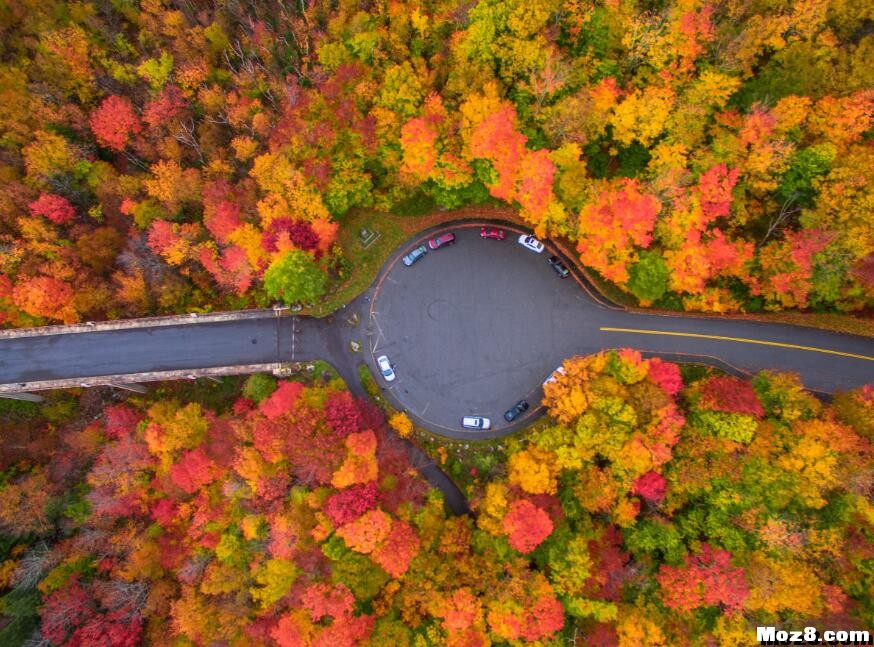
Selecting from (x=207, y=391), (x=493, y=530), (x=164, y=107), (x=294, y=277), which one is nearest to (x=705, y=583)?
(x=493, y=530)

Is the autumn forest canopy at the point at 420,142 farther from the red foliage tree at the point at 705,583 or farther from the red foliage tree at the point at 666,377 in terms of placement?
the red foliage tree at the point at 705,583

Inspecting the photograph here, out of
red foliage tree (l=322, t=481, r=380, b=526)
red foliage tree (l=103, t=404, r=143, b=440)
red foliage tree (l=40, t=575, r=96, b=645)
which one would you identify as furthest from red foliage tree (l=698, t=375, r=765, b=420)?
red foliage tree (l=40, t=575, r=96, b=645)

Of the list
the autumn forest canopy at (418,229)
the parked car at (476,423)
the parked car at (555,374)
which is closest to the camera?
the autumn forest canopy at (418,229)

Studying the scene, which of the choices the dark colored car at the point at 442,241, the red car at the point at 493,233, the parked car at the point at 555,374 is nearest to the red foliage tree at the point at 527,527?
the parked car at the point at 555,374

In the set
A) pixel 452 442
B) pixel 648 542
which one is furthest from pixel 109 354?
pixel 648 542

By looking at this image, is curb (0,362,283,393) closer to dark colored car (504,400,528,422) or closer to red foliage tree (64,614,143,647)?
red foliage tree (64,614,143,647)

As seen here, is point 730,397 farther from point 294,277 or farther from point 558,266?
point 294,277
